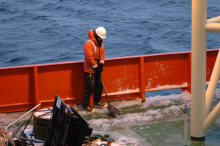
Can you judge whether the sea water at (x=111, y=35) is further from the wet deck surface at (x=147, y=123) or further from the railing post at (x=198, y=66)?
the railing post at (x=198, y=66)

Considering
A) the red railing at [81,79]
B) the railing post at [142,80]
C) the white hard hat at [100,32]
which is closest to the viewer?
the white hard hat at [100,32]

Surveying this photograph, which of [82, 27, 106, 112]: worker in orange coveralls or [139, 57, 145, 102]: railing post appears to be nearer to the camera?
[82, 27, 106, 112]: worker in orange coveralls

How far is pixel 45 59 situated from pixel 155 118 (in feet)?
63.4

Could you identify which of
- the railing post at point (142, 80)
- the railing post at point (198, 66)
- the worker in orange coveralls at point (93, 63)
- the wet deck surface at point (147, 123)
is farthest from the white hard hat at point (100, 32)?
the railing post at point (198, 66)

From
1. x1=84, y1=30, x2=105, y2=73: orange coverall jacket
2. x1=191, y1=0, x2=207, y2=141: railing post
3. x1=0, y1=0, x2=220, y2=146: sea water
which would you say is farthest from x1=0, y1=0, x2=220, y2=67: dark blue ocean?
x1=191, y1=0, x2=207, y2=141: railing post

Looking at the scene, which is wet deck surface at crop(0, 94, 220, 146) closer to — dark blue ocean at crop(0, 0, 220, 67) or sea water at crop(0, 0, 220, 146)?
sea water at crop(0, 0, 220, 146)

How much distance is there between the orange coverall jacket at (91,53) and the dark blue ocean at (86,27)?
17.4 metres

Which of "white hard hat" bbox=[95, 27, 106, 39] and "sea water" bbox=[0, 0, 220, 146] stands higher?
"white hard hat" bbox=[95, 27, 106, 39]

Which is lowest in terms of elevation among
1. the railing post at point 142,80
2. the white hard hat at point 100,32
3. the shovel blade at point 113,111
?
the shovel blade at point 113,111

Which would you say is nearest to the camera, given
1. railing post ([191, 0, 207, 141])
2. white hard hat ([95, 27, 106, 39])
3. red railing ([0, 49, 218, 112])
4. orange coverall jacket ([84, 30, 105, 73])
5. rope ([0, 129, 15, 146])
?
rope ([0, 129, 15, 146])

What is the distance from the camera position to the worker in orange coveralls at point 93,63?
1195cm

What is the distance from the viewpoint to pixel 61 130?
23.2 feet

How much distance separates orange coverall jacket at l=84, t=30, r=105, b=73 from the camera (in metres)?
11.9

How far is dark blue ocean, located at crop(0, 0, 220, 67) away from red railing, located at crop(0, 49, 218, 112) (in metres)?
16.7
